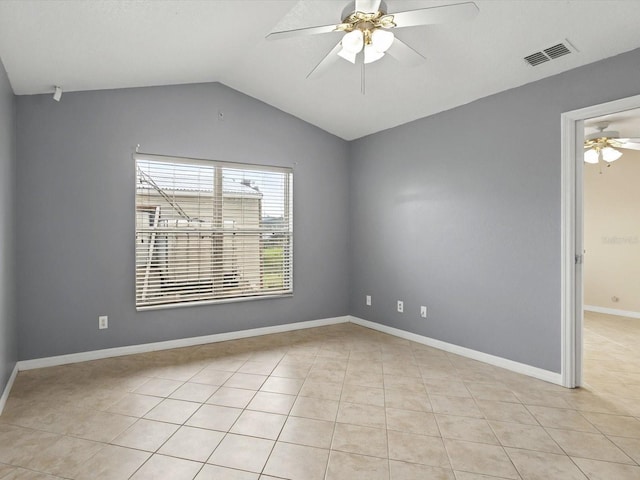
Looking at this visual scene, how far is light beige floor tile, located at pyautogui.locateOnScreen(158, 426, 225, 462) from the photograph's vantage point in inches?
79.7

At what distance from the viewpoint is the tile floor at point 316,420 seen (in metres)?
1.92

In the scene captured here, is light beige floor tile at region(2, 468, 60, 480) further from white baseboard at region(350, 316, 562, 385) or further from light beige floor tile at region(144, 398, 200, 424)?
white baseboard at region(350, 316, 562, 385)

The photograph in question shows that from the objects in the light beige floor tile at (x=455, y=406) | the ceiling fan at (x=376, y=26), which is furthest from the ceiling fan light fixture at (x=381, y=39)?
the light beige floor tile at (x=455, y=406)

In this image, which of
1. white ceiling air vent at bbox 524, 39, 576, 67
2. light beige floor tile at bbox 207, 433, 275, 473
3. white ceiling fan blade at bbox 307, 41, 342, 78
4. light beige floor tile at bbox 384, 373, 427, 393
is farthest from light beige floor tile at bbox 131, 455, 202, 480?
white ceiling air vent at bbox 524, 39, 576, 67

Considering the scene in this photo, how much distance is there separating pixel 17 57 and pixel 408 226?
382cm

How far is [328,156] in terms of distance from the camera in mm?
4996

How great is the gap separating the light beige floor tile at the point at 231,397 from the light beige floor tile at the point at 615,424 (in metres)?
2.37

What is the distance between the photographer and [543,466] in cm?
192

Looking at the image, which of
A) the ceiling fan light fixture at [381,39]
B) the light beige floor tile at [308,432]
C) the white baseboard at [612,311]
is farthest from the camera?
the white baseboard at [612,311]

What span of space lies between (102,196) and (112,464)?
2.54 meters

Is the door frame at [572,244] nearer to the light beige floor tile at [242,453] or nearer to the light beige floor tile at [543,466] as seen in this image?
the light beige floor tile at [543,466]

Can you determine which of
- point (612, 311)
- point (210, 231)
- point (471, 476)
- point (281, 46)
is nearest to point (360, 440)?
point (471, 476)

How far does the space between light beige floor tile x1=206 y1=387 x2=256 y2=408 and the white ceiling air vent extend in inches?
134

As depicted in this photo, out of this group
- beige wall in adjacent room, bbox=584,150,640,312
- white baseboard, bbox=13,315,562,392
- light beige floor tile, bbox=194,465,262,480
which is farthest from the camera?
beige wall in adjacent room, bbox=584,150,640,312
